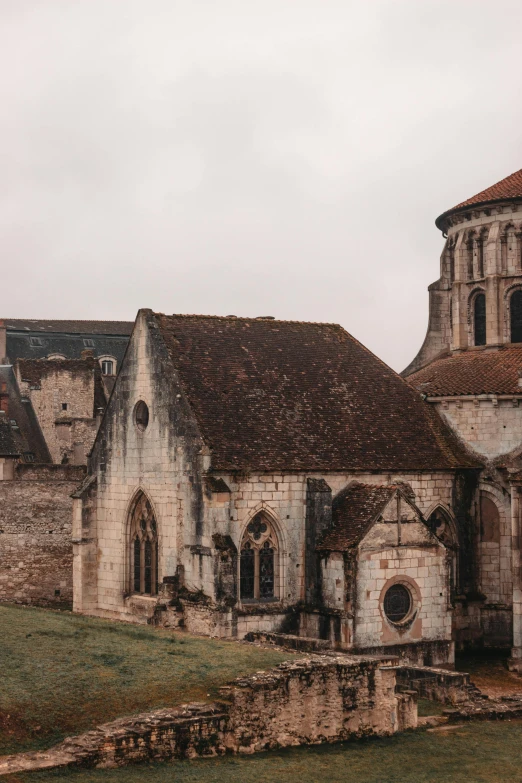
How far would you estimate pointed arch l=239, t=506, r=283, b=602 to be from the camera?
1513 inches

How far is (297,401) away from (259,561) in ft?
18.3

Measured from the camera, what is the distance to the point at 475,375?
43969mm

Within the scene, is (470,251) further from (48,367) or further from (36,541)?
(48,367)

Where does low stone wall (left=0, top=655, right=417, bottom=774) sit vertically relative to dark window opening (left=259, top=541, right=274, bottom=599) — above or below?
below

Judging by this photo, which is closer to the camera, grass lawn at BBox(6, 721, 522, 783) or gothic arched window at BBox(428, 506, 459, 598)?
grass lawn at BBox(6, 721, 522, 783)

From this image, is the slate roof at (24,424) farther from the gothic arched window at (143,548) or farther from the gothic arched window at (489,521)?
the gothic arched window at (489,521)

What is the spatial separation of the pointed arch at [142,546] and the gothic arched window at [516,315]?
1590 cm

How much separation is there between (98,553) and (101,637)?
39.0 feet

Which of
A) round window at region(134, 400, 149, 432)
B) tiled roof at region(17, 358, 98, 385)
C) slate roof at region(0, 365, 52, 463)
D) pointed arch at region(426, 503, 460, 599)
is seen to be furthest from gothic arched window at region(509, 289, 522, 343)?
tiled roof at region(17, 358, 98, 385)

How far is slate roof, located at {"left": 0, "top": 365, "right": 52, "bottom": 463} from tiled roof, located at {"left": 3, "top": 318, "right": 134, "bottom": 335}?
51.0 feet

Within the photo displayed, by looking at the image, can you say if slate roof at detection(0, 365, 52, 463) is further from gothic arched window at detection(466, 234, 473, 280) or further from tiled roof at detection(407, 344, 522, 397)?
gothic arched window at detection(466, 234, 473, 280)

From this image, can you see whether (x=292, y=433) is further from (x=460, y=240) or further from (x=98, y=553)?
(x=460, y=240)

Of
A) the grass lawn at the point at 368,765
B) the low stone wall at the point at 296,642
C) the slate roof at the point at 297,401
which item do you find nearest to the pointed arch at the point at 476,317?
the slate roof at the point at 297,401

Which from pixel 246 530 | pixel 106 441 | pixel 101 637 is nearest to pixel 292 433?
pixel 246 530
